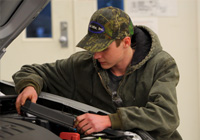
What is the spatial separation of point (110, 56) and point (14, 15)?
1.68 feet

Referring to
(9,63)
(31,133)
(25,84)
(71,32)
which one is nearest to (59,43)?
(71,32)

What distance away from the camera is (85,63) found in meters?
→ 1.63

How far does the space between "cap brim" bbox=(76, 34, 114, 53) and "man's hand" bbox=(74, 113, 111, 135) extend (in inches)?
12.7

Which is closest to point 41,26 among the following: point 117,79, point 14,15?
point 117,79

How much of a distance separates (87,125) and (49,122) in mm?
154

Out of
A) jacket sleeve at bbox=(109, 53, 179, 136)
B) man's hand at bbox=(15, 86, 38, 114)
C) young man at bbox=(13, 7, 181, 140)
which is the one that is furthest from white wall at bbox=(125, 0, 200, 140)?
man's hand at bbox=(15, 86, 38, 114)

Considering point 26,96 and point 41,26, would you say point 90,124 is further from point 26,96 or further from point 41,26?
point 41,26

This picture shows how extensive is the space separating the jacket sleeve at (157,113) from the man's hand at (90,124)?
4 centimetres

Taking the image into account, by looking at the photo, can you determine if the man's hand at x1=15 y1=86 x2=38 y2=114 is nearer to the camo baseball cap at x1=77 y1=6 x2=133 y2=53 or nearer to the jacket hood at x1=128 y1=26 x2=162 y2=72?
the camo baseball cap at x1=77 y1=6 x2=133 y2=53

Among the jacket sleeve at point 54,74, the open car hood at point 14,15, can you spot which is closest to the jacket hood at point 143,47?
the jacket sleeve at point 54,74

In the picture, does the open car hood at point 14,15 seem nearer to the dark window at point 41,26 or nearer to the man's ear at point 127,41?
the man's ear at point 127,41

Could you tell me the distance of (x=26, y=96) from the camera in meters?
1.31

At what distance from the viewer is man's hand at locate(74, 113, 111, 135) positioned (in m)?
1.14

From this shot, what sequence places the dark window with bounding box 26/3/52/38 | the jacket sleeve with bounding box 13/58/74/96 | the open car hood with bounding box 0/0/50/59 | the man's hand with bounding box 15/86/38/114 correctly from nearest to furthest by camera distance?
1. the open car hood with bounding box 0/0/50/59
2. the man's hand with bounding box 15/86/38/114
3. the jacket sleeve with bounding box 13/58/74/96
4. the dark window with bounding box 26/3/52/38
